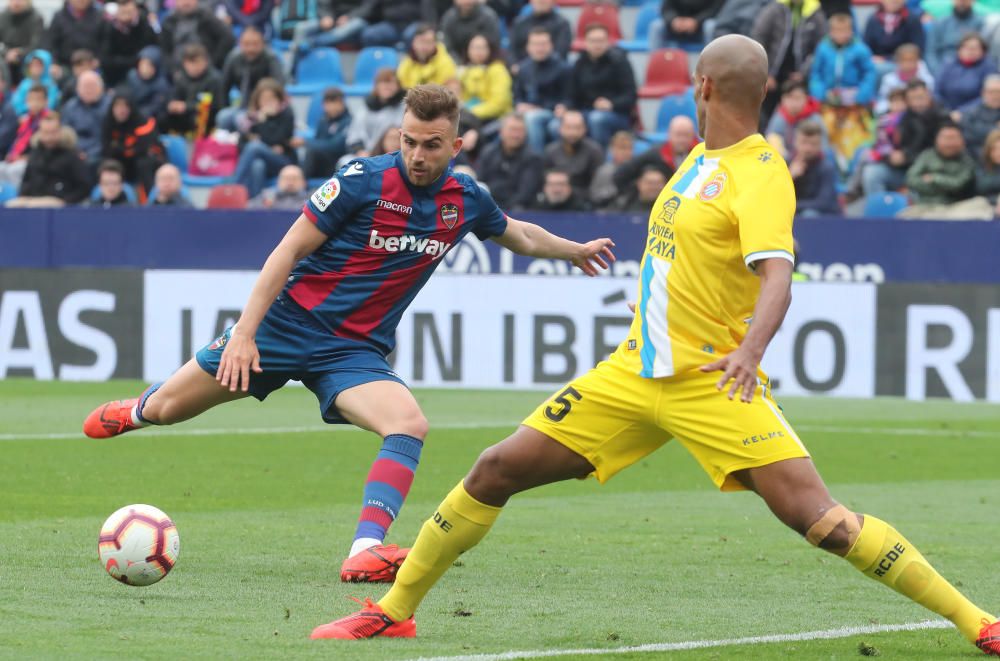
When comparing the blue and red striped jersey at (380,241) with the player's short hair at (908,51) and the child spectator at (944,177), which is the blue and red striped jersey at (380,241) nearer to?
the child spectator at (944,177)

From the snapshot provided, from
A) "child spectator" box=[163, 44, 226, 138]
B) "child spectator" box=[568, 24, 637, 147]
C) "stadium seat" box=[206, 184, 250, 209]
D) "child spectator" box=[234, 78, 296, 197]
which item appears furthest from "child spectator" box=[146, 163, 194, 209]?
"child spectator" box=[568, 24, 637, 147]

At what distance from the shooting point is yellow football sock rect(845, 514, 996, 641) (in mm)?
5699

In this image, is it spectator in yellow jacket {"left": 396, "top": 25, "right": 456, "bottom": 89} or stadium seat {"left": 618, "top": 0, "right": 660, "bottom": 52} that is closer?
spectator in yellow jacket {"left": 396, "top": 25, "right": 456, "bottom": 89}

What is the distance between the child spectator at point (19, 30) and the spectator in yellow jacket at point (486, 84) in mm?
6794

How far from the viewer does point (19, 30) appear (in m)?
24.8

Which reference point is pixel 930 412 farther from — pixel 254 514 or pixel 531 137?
pixel 254 514

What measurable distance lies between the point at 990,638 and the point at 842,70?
600 inches

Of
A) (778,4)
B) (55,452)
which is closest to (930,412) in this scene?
(778,4)

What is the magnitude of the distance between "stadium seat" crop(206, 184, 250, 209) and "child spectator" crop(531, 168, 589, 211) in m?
3.86

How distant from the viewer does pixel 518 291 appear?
17531 mm

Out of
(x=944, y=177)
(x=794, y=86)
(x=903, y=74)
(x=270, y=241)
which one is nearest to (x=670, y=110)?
(x=794, y=86)

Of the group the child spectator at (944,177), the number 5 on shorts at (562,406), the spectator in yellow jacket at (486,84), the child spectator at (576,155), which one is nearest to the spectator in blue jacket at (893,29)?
the child spectator at (944,177)

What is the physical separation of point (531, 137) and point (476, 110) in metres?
0.80

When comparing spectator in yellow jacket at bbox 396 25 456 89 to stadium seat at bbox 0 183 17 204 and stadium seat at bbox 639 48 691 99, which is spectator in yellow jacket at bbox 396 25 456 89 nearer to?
stadium seat at bbox 639 48 691 99
